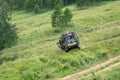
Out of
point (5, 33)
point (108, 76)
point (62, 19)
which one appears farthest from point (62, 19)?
point (108, 76)

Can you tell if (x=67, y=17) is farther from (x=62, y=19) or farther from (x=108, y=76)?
(x=108, y=76)

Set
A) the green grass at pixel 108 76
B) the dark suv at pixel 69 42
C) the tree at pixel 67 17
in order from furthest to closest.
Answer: the tree at pixel 67 17
the dark suv at pixel 69 42
the green grass at pixel 108 76

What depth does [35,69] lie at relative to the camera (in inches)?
1286

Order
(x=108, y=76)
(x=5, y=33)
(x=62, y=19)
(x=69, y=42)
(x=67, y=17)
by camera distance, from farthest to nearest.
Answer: (x=67, y=17) < (x=62, y=19) < (x=5, y=33) < (x=69, y=42) < (x=108, y=76)

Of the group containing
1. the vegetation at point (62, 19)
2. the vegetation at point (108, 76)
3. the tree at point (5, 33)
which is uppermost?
the vegetation at point (108, 76)

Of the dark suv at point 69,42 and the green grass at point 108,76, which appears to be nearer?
the green grass at point 108,76

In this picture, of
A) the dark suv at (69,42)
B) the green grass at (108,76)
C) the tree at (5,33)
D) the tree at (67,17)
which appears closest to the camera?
the green grass at (108,76)

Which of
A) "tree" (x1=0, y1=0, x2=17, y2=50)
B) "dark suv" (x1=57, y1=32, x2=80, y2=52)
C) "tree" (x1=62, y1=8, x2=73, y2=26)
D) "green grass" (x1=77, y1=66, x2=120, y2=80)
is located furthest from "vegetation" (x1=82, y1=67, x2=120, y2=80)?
"tree" (x1=62, y1=8, x2=73, y2=26)

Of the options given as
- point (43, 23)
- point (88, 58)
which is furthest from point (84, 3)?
point (88, 58)

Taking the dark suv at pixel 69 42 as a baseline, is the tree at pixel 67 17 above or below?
below

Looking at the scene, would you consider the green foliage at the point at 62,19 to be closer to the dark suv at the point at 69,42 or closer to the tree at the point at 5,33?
the tree at the point at 5,33

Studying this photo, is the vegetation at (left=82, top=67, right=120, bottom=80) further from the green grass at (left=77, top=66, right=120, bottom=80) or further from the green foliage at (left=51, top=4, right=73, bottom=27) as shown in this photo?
the green foliage at (left=51, top=4, right=73, bottom=27)

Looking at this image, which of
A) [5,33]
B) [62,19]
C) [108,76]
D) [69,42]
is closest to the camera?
[108,76]

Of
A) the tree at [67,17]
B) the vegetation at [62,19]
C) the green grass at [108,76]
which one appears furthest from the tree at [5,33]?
the green grass at [108,76]
